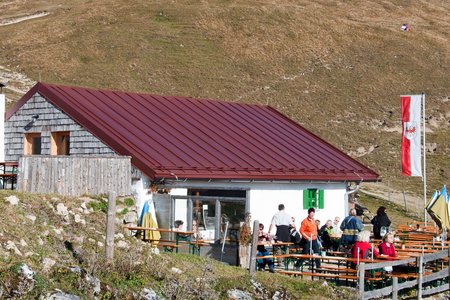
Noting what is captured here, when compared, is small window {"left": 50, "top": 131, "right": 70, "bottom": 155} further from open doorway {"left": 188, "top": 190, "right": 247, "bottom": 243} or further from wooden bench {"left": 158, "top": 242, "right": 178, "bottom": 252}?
wooden bench {"left": 158, "top": 242, "right": 178, "bottom": 252}

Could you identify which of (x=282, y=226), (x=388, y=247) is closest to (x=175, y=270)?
(x=388, y=247)

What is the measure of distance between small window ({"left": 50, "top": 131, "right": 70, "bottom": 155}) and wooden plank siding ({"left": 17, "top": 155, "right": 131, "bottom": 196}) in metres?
3.39

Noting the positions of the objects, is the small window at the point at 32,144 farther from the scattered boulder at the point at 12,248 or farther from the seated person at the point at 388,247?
the scattered boulder at the point at 12,248

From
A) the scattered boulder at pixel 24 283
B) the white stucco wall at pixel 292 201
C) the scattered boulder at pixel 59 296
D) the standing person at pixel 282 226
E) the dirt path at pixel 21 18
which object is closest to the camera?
the scattered boulder at pixel 24 283

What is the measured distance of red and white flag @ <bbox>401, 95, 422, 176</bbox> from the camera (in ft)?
115

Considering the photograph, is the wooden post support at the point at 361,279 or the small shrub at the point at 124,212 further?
the small shrub at the point at 124,212

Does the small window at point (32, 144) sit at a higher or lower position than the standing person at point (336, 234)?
higher

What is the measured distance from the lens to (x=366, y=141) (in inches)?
2699

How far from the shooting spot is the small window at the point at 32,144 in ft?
101

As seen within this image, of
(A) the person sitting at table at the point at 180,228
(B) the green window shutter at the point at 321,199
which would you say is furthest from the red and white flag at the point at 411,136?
(A) the person sitting at table at the point at 180,228

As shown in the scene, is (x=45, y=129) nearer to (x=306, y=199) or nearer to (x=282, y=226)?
(x=306, y=199)

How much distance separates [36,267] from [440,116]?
199 ft

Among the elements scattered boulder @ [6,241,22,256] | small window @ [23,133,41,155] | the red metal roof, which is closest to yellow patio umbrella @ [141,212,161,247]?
the red metal roof

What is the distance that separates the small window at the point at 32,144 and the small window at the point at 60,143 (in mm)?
925
